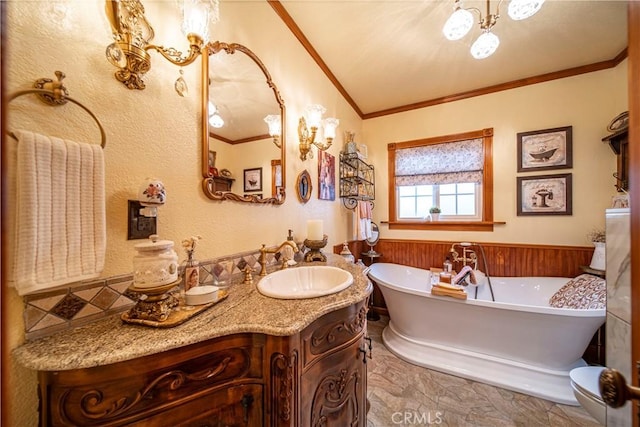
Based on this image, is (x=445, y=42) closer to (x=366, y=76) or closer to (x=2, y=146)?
(x=366, y=76)

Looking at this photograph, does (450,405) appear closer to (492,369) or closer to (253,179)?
(492,369)

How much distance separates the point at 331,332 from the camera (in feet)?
2.71

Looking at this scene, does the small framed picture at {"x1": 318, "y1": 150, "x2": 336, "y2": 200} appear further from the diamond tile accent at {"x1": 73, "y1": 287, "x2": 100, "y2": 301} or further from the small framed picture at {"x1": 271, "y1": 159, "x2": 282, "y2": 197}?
the diamond tile accent at {"x1": 73, "y1": 287, "x2": 100, "y2": 301}

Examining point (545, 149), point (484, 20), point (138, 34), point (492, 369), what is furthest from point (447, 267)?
point (138, 34)

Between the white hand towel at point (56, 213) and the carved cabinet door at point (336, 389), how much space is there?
0.76 metres

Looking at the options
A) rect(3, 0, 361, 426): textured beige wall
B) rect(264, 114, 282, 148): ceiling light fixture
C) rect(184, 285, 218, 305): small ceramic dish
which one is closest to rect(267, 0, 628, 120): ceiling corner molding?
rect(3, 0, 361, 426): textured beige wall

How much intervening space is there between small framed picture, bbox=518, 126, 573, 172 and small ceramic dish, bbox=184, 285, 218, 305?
9.93ft

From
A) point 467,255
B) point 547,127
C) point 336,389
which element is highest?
point 547,127

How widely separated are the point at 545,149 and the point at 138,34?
3.29 m

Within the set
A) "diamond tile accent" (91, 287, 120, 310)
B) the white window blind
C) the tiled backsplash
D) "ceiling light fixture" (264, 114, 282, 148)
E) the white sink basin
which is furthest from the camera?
the white window blind

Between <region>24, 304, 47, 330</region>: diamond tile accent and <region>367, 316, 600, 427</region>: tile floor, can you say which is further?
<region>367, 316, 600, 427</region>: tile floor

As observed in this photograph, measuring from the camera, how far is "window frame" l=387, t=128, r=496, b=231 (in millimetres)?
2408

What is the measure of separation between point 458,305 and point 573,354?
2.50 feet

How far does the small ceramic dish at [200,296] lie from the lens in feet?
2.46
